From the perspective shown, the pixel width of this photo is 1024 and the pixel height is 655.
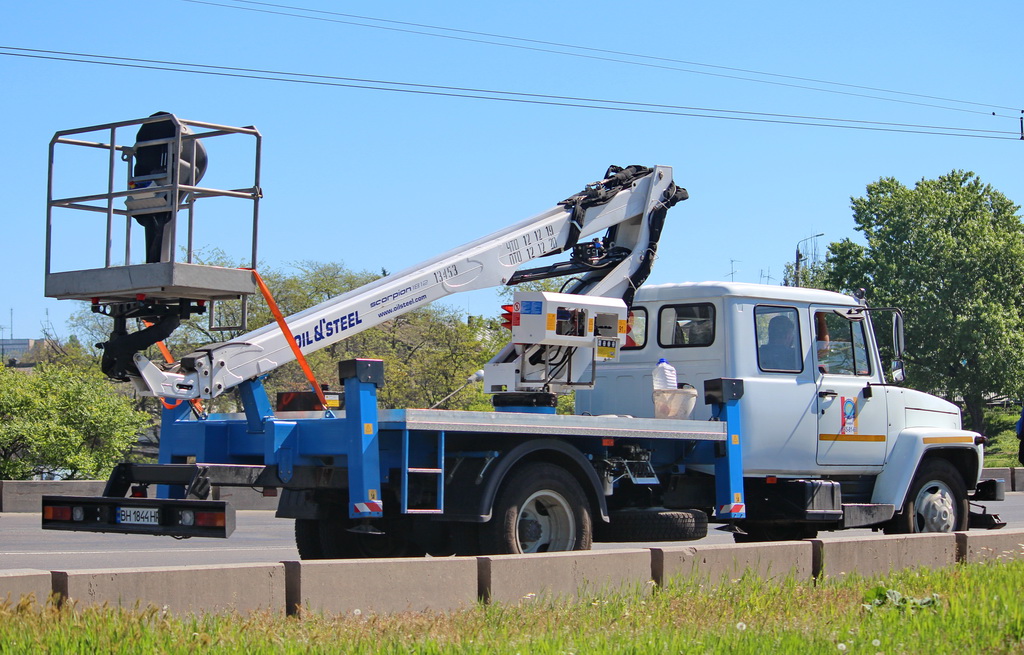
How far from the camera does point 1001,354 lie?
49.9 metres

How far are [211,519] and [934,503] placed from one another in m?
7.47

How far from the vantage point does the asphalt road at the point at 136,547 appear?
1127 cm

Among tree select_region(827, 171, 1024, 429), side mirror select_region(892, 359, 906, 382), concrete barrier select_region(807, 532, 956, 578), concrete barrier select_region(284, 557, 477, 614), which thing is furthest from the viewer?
tree select_region(827, 171, 1024, 429)

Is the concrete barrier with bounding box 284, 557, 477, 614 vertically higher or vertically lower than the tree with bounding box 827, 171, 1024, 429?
lower

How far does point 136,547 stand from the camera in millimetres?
13297

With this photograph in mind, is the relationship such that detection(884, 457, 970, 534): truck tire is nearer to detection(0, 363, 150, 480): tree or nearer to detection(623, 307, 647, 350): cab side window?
detection(623, 307, 647, 350): cab side window

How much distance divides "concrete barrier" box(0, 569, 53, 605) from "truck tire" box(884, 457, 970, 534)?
8.37 metres

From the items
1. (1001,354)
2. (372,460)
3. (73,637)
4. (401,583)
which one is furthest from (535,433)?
(1001,354)

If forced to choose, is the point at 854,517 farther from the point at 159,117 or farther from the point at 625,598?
the point at 159,117

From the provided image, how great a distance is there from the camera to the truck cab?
36.0ft

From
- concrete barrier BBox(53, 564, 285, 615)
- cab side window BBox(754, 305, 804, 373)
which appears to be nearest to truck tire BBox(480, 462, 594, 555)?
concrete barrier BBox(53, 564, 285, 615)

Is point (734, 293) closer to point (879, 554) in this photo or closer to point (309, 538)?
point (879, 554)

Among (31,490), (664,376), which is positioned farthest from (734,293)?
(31,490)

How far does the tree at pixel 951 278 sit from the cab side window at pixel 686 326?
40.8m
